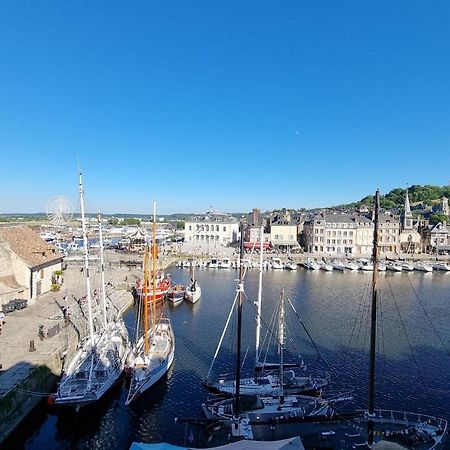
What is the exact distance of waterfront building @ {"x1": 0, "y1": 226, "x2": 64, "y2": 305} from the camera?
3528cm

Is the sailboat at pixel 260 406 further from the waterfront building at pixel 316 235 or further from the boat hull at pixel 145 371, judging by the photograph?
the waterfront building at pixel 316 235

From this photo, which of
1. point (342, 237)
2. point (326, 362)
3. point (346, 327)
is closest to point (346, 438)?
point (326, 362)

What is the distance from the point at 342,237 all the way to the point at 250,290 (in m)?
49.0

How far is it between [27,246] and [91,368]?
22.7 meters

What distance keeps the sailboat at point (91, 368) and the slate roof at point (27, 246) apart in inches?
570

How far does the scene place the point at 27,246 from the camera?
40594 millimetres

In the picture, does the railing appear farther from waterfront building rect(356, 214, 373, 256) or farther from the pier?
waterfront building rect(356, 214, 373, 256)

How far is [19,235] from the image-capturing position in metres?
41.2

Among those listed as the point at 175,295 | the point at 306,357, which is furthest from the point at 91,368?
the point at 175,295

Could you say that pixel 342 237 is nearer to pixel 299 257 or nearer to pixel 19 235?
pixel 299 257

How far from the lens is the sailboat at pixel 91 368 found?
20.8m

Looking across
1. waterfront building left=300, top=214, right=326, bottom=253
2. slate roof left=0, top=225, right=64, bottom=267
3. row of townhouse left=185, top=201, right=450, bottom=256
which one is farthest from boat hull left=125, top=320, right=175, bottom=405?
waterfront building left=300, top=214, right=326, bottom=253

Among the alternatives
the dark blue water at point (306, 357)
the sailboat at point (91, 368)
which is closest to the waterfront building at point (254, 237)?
the dark blue water at point (306, 357)

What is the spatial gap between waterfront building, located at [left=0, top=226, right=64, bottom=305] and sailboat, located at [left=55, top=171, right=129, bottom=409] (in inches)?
476
